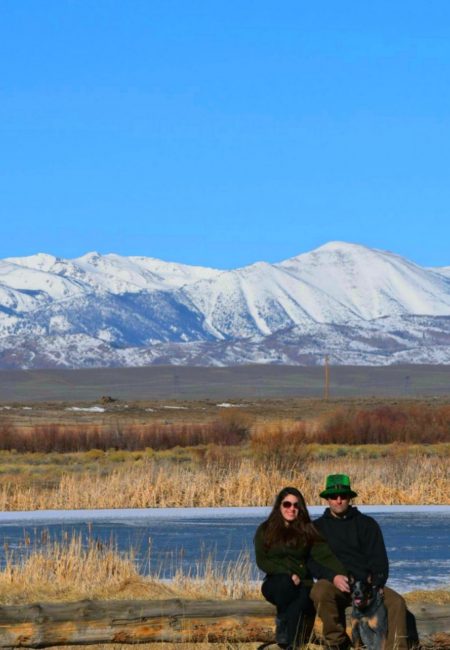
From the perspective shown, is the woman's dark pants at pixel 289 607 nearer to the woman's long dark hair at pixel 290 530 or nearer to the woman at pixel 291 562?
the woman at pixel 291 562

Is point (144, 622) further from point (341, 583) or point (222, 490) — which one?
point (222, 490)

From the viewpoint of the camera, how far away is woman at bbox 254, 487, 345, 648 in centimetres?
1029

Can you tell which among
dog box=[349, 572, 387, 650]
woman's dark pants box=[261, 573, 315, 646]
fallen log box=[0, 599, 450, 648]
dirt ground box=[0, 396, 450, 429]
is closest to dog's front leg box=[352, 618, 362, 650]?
dog box=[349, 572, 387, 650]

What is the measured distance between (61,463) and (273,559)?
32903mm

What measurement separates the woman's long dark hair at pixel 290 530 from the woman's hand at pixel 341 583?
35 centimetres

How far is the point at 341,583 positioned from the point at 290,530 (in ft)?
1.85

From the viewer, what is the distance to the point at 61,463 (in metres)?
42.8

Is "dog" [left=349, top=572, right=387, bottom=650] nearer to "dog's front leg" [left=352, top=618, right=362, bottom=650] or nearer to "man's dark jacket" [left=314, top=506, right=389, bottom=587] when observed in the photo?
"dog's front leg" [left=352, top=618, right=362, bottom=650]

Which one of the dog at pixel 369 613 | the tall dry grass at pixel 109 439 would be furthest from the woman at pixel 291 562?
the tall dry grass at pixel 109 439

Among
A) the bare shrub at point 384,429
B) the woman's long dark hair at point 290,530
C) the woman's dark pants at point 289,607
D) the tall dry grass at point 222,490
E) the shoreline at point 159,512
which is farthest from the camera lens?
the bare shrub at point 384,429

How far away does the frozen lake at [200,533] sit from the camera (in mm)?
17609

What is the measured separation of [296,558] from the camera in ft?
34.4

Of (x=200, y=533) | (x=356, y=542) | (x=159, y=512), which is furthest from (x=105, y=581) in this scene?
(x=159, y=512)

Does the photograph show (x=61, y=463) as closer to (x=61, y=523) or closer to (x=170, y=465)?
(x=170, y=465)
